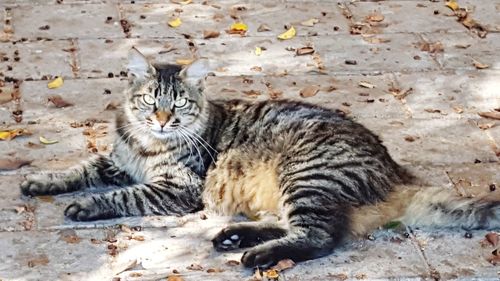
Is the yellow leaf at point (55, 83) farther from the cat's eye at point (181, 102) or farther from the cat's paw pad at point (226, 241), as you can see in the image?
the cat's paw pad at point (226, 241)

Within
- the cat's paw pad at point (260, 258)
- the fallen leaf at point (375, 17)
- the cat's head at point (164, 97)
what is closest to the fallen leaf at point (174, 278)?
the cat's paw pad at point (260, 258)

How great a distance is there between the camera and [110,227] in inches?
229

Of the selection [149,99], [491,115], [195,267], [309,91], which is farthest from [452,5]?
[195,267]

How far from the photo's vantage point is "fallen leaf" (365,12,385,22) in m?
8.84

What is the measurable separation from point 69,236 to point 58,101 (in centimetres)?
176

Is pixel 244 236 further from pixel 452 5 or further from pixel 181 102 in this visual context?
pixel 452 5

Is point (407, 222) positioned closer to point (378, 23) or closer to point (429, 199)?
point (429, 199)

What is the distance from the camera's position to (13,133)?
676 cm

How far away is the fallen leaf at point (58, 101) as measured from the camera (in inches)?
284

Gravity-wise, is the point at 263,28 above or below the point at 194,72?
below

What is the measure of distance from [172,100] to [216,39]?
92.9 inches

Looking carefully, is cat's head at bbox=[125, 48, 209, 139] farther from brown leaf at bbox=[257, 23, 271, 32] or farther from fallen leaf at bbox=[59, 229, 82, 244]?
brown leaf at bbox=[257, 23, 271, 32]

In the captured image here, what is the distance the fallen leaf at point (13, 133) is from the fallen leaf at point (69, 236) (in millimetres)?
1212

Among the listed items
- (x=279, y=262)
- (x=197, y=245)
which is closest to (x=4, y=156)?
(x=197, y=245)
